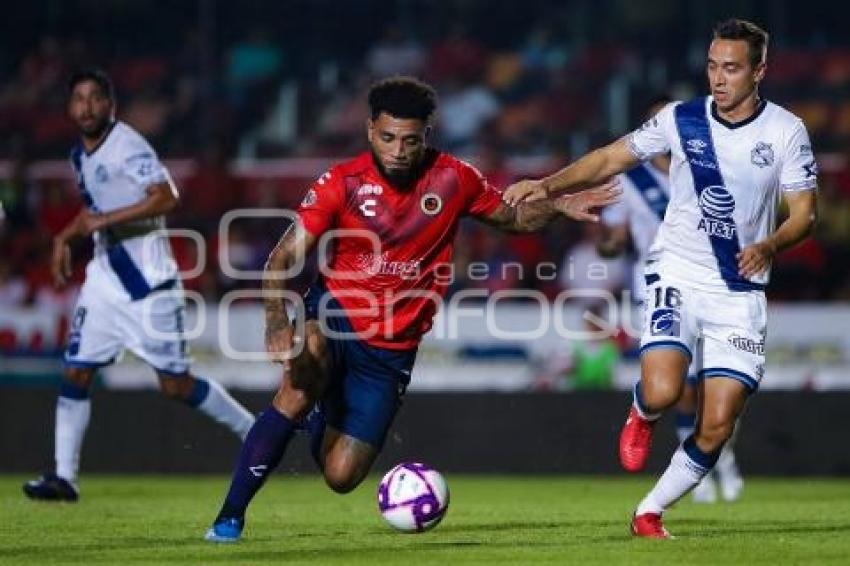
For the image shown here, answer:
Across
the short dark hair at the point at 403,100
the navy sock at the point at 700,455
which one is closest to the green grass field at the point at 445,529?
the navy sock at the point at 700,455

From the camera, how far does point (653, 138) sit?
9.26 metres

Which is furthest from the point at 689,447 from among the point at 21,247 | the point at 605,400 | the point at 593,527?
the point at 21,247

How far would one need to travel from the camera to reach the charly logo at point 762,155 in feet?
29.6

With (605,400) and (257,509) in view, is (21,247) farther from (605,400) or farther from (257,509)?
(257,509)

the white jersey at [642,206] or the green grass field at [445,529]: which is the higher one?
the white jersey at [642,206]

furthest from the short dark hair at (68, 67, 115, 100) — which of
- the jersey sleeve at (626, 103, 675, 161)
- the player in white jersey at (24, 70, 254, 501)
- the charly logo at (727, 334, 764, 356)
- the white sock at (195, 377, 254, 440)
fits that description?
the charly logo at (727, 334, 764, 356)

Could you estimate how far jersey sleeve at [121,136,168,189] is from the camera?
1230 centimetres

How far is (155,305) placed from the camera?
12.6 meters

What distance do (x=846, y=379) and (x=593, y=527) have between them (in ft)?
22.6

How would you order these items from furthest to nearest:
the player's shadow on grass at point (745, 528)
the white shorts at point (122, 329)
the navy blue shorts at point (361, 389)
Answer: the white shorts at point (122, 329)
the player's shadow on grass at point (745, 528)
the navy blue shorts at point (361, 389)

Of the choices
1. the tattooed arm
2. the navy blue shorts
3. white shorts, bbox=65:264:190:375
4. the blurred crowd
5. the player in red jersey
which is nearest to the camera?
the tattooed arm

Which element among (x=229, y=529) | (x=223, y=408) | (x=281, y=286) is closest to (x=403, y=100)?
(x=281, y=286)

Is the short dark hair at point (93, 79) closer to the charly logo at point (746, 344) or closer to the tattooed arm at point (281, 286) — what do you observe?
the tattooed arm at point (281, 286)

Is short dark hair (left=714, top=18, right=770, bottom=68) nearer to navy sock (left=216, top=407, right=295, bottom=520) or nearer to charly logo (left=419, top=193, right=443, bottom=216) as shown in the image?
charly logo (left=419, top=193, right=443, bottom=216)
